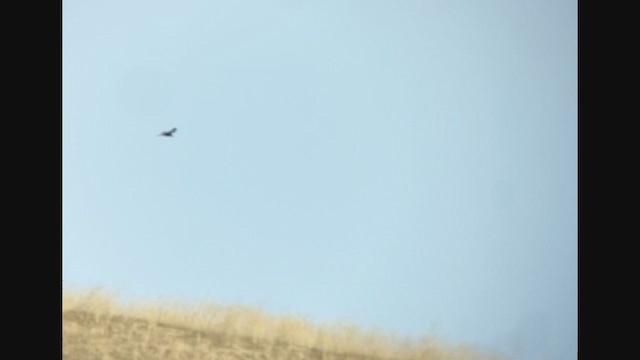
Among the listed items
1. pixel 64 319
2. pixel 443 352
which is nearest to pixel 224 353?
pixel 64 319

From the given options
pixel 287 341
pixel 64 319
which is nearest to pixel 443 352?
pixel 287 341

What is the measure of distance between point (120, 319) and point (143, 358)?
0.35 metres

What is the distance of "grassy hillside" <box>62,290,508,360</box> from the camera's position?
19.5 ft

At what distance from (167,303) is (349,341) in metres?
1.35

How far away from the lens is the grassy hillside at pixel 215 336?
594cm

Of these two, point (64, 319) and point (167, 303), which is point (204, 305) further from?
point (64, 319)

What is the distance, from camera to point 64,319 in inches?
238

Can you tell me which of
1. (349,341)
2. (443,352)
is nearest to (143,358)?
(349,341)

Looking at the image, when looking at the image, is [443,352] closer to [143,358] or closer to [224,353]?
[224,353]

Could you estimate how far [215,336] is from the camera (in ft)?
19.7

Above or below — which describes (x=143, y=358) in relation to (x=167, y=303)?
below

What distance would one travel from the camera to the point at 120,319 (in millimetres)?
6023

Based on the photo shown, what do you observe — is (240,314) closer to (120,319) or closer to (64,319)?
(120,319)

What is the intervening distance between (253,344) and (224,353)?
218 mm
